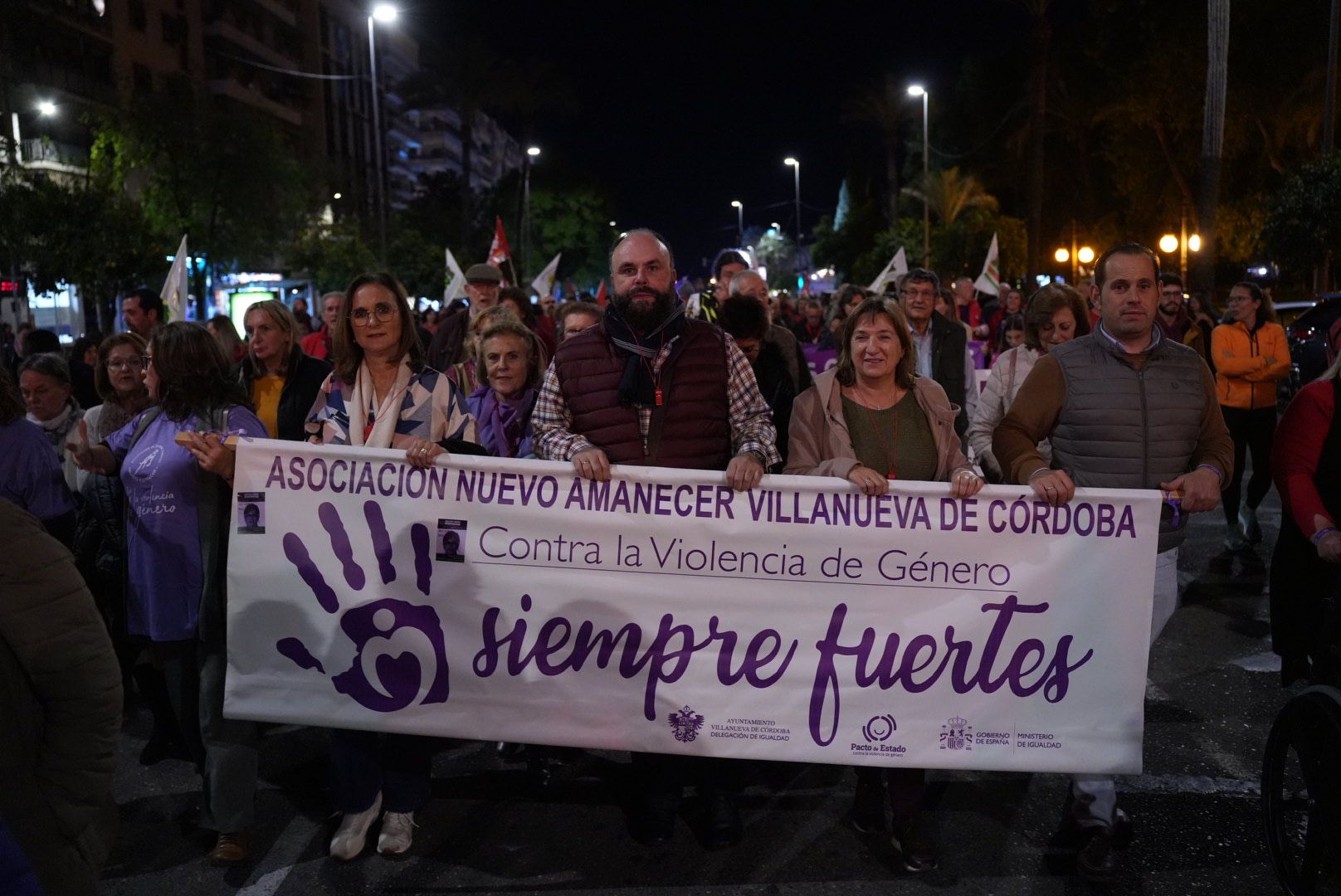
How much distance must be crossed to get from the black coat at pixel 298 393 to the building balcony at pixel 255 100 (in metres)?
45.4

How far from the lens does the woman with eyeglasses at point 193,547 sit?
393 centimetres

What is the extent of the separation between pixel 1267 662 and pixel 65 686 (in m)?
5.79

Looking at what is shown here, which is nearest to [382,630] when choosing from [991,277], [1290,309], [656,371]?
[656,371]

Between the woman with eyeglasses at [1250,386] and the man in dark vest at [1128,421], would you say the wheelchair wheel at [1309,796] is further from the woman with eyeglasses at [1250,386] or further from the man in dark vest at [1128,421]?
the woman with eyeglasses at [1250,386]

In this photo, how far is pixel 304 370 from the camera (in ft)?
17.2

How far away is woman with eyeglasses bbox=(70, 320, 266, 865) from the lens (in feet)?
12.9

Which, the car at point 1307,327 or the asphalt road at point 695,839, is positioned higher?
the car at point 1307,327

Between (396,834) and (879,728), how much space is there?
1763 millimetres

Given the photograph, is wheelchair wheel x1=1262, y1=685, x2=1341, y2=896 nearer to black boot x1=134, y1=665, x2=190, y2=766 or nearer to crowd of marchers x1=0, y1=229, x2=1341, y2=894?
crowd of marchers x1=0, y1=229, x2=1341, y2=894

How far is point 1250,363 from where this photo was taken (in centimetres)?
806

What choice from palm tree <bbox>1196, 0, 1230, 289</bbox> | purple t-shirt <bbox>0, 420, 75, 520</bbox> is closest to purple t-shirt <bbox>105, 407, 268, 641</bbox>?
purple t-shirt <bbox>0, 420, 75, 520</bbox>

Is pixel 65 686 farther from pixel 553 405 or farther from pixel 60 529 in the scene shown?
pixel 60 529

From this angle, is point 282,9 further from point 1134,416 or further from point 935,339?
point 1134,416

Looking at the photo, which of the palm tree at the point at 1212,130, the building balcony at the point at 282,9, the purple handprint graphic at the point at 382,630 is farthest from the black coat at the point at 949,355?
the building balcony at the point at 282,9
